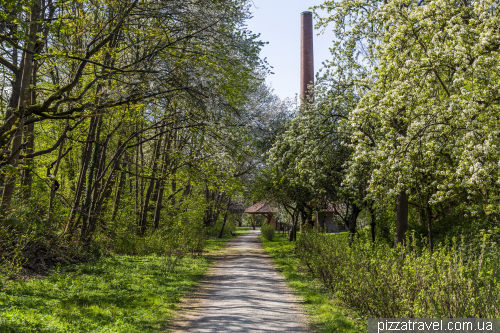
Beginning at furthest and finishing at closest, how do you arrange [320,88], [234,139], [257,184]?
[257,184] → [320,88] → [234,139]

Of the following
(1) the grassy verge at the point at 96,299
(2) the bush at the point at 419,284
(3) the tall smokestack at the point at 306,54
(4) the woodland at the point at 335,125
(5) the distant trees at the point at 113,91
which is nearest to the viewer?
(2) the bush at the point at 419,284

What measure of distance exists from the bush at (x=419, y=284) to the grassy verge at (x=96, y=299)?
3.25 meters

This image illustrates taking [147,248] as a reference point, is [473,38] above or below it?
above

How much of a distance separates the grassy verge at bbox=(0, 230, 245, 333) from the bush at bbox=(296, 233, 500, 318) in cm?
325

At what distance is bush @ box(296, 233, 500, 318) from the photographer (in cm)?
438

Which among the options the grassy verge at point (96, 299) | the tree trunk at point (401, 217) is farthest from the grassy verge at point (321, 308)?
the tree trunk at point (401, 217)

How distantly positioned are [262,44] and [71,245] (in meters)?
8.73

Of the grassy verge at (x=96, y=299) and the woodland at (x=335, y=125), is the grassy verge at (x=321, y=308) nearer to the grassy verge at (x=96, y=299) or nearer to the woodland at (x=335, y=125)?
the woodland at (x=335, y=125)

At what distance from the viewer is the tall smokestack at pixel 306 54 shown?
25406mm

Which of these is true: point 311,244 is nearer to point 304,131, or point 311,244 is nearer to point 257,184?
point 304,131

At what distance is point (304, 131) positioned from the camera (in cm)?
1343

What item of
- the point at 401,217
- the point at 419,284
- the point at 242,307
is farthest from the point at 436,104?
the point at 242,307

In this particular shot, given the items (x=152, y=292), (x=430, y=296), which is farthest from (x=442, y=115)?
(x=152, y=292)

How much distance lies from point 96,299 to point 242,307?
2.76 meters
